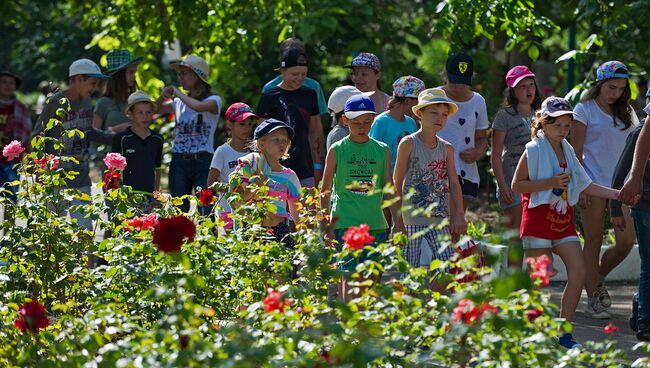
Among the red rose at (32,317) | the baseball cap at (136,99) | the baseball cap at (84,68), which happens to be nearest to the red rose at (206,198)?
the red rose at (32,317)

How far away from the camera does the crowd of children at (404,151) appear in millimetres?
7414

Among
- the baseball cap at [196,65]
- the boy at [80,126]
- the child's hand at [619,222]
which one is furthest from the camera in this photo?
the baseball cap at [196,65]

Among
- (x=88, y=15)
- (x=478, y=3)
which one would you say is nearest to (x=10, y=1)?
(x=88, y=15)

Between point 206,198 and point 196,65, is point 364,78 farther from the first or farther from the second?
point 206,198

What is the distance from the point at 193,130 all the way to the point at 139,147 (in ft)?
1.98

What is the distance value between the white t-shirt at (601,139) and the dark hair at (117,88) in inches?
151

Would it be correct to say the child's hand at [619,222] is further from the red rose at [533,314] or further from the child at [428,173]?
the red rose at [533,314]

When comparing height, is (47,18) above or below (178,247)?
above

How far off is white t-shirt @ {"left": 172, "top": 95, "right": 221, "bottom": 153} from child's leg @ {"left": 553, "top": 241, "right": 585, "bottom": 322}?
347 centimetres

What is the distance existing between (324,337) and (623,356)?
1.11 metres

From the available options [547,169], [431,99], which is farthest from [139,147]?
[547,169]

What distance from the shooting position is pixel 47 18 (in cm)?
3003

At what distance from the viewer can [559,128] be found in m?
7.45

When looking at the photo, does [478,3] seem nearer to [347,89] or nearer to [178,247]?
[347,89]
